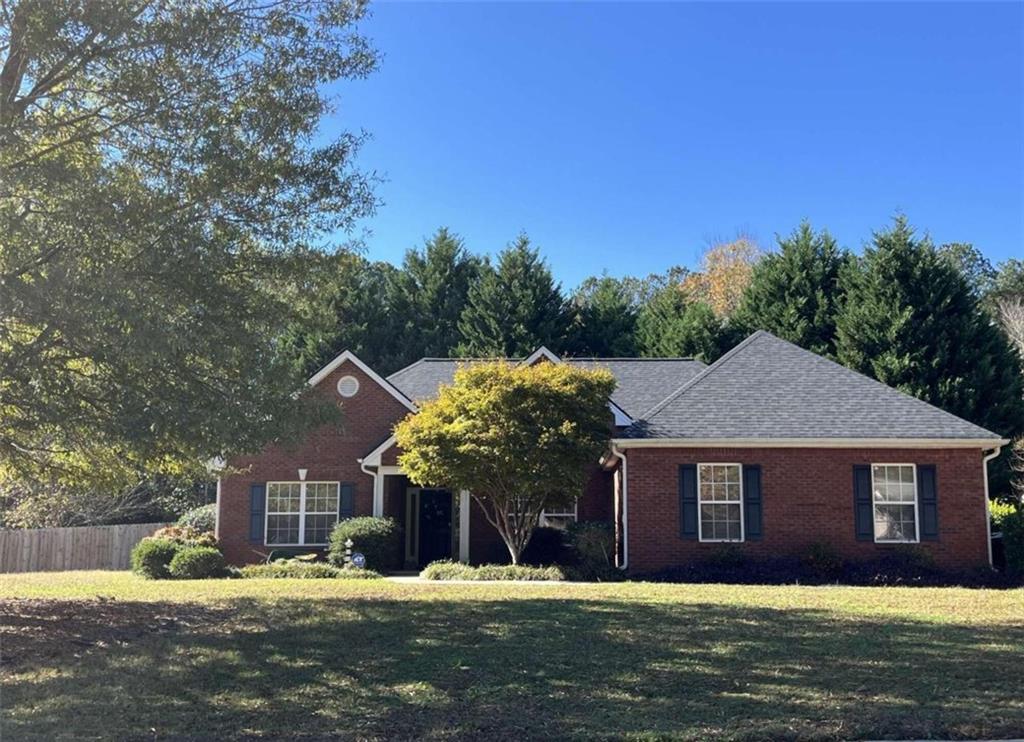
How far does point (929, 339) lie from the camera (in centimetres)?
2942

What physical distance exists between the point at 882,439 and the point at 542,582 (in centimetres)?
767

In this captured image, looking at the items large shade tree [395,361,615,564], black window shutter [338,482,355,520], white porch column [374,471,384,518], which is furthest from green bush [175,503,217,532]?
large shade tree [395,361,615,564]

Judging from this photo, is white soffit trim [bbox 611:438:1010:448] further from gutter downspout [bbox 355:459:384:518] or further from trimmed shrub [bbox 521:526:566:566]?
gutter downspout [bbox 355:459:384:518]

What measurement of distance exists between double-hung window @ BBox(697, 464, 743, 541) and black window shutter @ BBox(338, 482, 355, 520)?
28.8 feet

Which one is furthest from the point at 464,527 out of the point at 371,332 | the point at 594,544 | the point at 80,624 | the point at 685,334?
the point at 371,332

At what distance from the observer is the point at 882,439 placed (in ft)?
58.6

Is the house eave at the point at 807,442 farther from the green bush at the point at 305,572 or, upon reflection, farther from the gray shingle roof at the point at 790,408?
the green bush at the point at 305,572

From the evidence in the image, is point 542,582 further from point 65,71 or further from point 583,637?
point 65,71

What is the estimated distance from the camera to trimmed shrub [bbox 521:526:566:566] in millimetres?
20266

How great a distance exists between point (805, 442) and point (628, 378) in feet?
24.8

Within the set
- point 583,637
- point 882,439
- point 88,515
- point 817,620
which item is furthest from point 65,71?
point 88,515

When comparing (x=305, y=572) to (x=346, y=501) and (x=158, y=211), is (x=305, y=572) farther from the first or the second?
(x=158, y=211)

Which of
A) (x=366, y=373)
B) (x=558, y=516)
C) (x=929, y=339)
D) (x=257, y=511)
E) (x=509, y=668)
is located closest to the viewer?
(x=509, y=668)

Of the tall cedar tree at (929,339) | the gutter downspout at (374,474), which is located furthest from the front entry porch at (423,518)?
the tall cedar tree at (929,339)
